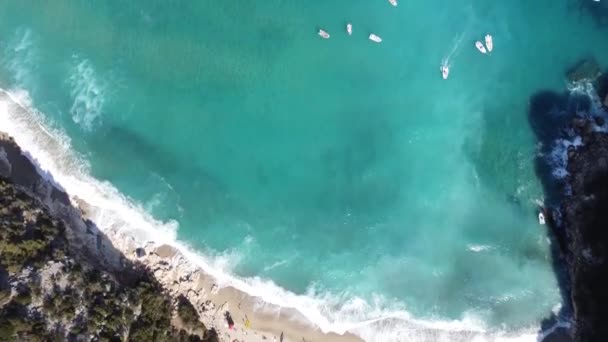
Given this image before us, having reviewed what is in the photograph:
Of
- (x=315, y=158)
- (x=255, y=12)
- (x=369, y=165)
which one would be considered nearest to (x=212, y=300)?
(x=315, y=158)

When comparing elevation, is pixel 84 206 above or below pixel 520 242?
below

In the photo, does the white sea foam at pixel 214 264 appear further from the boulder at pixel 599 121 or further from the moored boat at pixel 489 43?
the moored boat at pixel 489 43

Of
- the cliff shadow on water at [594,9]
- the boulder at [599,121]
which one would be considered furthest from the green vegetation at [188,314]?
the cliff shadow on water at [594,9]

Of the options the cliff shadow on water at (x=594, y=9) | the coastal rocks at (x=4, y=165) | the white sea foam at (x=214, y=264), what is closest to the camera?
the coastal rocks at (x=4, y=165)

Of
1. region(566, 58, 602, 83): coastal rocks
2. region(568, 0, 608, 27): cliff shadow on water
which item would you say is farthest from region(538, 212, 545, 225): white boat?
region(568, 0, 608, 27): cliff shadow on water

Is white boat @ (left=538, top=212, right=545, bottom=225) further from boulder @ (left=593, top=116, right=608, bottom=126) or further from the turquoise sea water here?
boulder @ (left=593, top=116, right=608, bottom=126)

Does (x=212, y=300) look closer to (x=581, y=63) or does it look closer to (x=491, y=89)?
(x=491, y=89)

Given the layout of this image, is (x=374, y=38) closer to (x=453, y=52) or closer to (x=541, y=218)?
(x=453, y=52)
